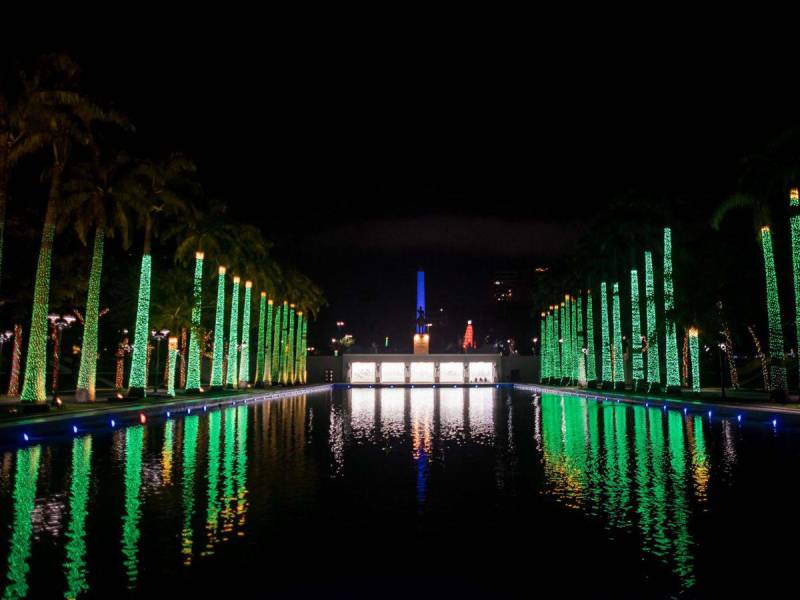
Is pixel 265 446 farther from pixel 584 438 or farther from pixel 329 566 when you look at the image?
pixel 329 566

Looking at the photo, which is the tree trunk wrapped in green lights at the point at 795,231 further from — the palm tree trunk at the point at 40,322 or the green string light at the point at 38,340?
the green string light at the point at 38,340

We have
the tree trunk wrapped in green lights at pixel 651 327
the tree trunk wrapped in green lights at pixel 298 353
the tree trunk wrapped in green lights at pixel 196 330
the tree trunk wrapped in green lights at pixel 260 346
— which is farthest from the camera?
the tree trunk wrapped in green lights at pixel 298 353

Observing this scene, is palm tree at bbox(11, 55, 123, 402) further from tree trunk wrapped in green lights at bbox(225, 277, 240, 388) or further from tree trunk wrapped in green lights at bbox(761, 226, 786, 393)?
tree trunk wrapped in green lights at bbox(761, 226, 786, 393)

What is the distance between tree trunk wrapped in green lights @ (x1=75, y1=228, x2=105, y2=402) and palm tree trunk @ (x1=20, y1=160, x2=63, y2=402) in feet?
16.3

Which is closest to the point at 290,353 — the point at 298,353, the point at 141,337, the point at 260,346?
the point at 298,353

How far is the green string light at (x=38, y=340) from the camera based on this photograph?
102ft

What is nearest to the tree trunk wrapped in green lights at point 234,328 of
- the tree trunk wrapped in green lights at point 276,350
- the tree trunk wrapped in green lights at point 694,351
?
the tree trunk wrapped in green lights at point 276,350

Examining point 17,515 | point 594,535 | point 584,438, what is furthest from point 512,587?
point 584,438

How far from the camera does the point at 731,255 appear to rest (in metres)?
49.3

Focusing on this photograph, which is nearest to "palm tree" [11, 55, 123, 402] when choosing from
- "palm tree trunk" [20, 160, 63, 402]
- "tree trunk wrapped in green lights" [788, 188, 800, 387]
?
"palm tree trunk" [20, 160, 63, 402]

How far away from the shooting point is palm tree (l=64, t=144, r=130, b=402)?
3659cm

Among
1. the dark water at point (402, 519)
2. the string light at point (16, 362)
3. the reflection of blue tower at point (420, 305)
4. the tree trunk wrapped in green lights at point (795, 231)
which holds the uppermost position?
the reflection of blue tower at point (420, 305)

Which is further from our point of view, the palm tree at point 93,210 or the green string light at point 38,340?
the palm tree at point 93,210

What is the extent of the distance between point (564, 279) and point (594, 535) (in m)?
75.8
